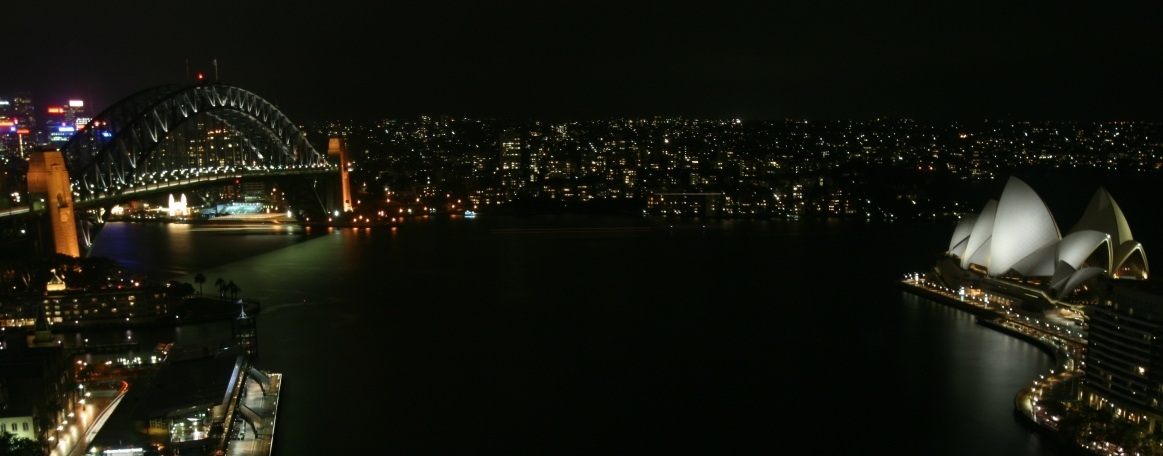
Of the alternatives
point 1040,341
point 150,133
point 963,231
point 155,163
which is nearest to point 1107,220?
point 963,231

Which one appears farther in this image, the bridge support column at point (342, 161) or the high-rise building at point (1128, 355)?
the bridge support column at point (342, 161)

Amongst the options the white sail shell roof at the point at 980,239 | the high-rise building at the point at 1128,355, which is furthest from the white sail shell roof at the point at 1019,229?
the high-rise building at the point at 1128,355

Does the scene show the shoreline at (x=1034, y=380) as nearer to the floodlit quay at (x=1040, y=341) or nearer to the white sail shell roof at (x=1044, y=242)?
the floodlit quay at (x=1040, y=341)

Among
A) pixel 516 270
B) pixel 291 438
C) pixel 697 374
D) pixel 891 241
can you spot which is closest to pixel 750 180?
pixel 891 241

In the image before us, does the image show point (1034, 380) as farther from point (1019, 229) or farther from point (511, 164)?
point (511, 164)

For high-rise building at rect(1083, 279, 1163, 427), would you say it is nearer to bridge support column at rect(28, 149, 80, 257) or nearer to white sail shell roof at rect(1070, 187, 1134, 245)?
white sail shell roof at rect(1070, 187, 1134, 245)
